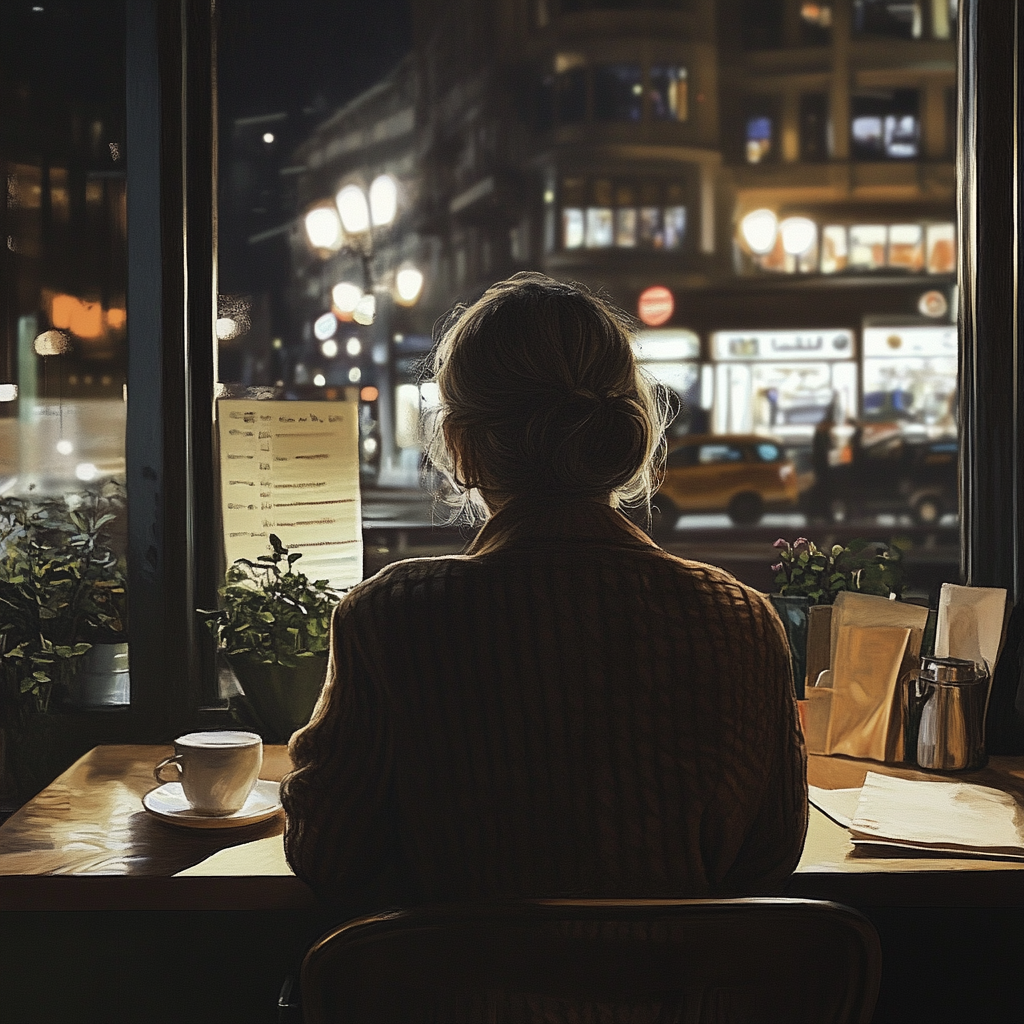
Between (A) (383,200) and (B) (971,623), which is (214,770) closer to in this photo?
(B) (971,623)

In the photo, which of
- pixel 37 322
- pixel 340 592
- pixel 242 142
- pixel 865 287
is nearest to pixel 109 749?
pixel 340 592

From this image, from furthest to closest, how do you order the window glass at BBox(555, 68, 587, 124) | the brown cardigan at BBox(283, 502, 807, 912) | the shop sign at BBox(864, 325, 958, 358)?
the window glass at BBox(555, 68, 587, 124) → the shop sign at BBox(864, 325, 958, 358) → the brown cardigan at BBox(283, 502, 807, 912)

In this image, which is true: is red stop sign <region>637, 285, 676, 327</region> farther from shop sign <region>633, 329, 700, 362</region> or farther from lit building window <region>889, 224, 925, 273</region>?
lit building window <region>889, 224, 925, 273</region>

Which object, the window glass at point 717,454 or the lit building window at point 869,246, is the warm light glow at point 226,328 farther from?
the lit building window at point 869,246

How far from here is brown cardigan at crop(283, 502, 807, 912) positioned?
3.15 ft

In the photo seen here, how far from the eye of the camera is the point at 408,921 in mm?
734

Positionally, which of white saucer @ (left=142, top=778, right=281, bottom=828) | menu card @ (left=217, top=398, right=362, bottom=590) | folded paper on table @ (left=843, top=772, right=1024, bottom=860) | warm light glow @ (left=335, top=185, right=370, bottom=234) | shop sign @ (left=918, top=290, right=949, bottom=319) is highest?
shop sign @ (left=918, top=290, right=949, bottom=319)

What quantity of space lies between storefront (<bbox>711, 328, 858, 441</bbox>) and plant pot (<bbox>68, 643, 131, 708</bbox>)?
1715 centimetres

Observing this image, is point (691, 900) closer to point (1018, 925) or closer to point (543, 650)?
point (543, 650)

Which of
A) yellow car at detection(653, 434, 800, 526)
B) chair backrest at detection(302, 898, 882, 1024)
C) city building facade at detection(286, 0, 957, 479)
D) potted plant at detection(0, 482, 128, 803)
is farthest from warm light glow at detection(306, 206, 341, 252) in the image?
city building facade at detection(286, 0, 957, 479)

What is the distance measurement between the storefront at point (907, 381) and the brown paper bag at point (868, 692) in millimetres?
17161

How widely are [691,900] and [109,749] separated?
1150 millimetres

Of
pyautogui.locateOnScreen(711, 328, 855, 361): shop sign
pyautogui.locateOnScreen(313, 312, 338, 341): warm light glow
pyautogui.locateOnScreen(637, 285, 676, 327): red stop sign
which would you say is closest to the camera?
pyautogui.locateOnScreen(313, 312, 338, 341): warm light glow

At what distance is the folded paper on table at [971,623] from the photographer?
62.2 inches
